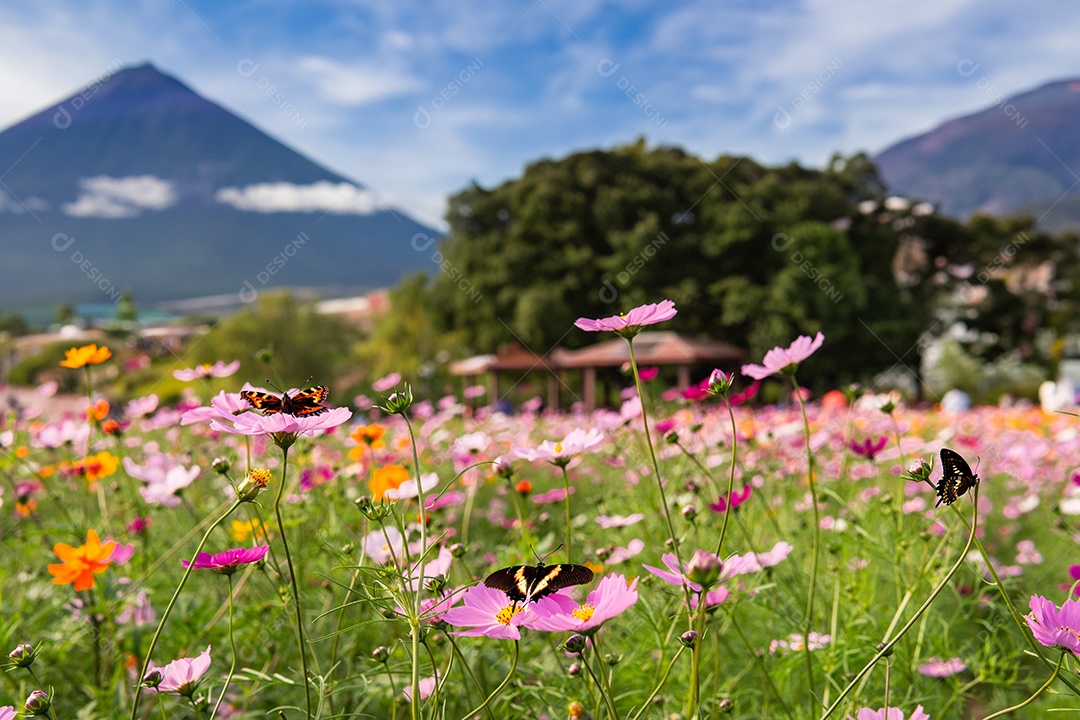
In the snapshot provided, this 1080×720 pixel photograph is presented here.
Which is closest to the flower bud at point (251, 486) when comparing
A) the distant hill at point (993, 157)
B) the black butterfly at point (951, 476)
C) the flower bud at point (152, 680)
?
the flower bud at point (152, 680)

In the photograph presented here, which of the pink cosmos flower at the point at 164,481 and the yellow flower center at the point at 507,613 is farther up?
the pink cosmos flower at the point at 164,481

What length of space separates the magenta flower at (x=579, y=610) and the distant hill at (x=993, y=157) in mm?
116227

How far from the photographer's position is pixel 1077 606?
591mm

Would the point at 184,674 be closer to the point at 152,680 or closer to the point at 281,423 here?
the point at 152,680

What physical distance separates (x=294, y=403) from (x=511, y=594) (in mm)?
274

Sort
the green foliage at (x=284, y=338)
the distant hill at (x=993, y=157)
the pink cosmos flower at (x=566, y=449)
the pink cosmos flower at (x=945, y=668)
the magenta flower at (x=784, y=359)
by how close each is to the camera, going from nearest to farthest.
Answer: the pink cosmos flower at (x=566, y=449), the magenta flower at (x=784, y=359), the pink cosmos flower at (x=945, y=668), the green foliage at (x=284, y=338), the distant hill at (x=993, y=157)

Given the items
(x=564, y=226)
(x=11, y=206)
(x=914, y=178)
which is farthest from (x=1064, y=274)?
(x=11, y=206)

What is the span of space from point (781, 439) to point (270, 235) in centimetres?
17158

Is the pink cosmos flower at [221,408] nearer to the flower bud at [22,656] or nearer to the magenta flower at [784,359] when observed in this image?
the flower bud at [22,656]

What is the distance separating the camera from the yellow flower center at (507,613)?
0.58 m

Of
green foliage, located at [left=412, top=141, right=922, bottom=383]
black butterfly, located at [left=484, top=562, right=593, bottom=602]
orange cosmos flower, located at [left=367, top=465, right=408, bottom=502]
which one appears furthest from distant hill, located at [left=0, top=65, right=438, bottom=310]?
black butterfly, located at [left=484, top=562, right=593, bottom=602]

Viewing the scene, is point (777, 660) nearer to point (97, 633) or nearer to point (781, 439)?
point (97, 633)

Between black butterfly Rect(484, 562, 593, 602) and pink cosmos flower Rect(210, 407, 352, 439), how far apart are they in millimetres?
195

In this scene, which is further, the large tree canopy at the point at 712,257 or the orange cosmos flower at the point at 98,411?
the large tree canopy at the point at 712,257
